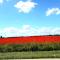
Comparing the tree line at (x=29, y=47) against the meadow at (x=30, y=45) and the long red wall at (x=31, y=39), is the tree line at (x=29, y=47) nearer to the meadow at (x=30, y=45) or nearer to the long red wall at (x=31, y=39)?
the meadow at (x=30, y=45)

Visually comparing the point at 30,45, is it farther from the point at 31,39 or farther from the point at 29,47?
the point at 31,39

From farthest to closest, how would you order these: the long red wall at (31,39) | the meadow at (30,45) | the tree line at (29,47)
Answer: the tree line at (29,47) → the meadow at (30,45) → the long red wall at (31,39)

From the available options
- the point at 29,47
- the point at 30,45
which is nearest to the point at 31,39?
the point at 30,45

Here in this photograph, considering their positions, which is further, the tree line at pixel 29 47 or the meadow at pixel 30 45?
the tree line at pixel 29 47

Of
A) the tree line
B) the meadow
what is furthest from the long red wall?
the tree line

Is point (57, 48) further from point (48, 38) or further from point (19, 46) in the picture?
point (19, 46)

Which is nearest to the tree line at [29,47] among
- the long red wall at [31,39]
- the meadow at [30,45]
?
the meadow at [30,45]

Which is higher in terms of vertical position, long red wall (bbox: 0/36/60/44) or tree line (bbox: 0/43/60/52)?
long red wall (bbox: 0/36/60/44)

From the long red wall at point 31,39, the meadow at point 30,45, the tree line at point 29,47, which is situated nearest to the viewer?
the long red wall at point 31,39

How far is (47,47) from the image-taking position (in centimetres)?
2092

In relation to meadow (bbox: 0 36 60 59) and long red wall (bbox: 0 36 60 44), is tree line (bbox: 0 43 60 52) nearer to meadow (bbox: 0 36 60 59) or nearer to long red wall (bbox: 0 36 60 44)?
meadow (bbox: 0 36 60 59)

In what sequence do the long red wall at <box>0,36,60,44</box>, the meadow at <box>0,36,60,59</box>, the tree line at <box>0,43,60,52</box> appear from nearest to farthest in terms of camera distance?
the long red wall at <box>0,36,60,44</box> < the meadow at <box>0,36,60,59</box> < the tree line at <box>0,43,60,52</box>

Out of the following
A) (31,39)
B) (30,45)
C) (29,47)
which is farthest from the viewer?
(29,47)

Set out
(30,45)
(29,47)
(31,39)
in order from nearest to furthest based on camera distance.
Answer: (31,39), (30,45), (29,47)
